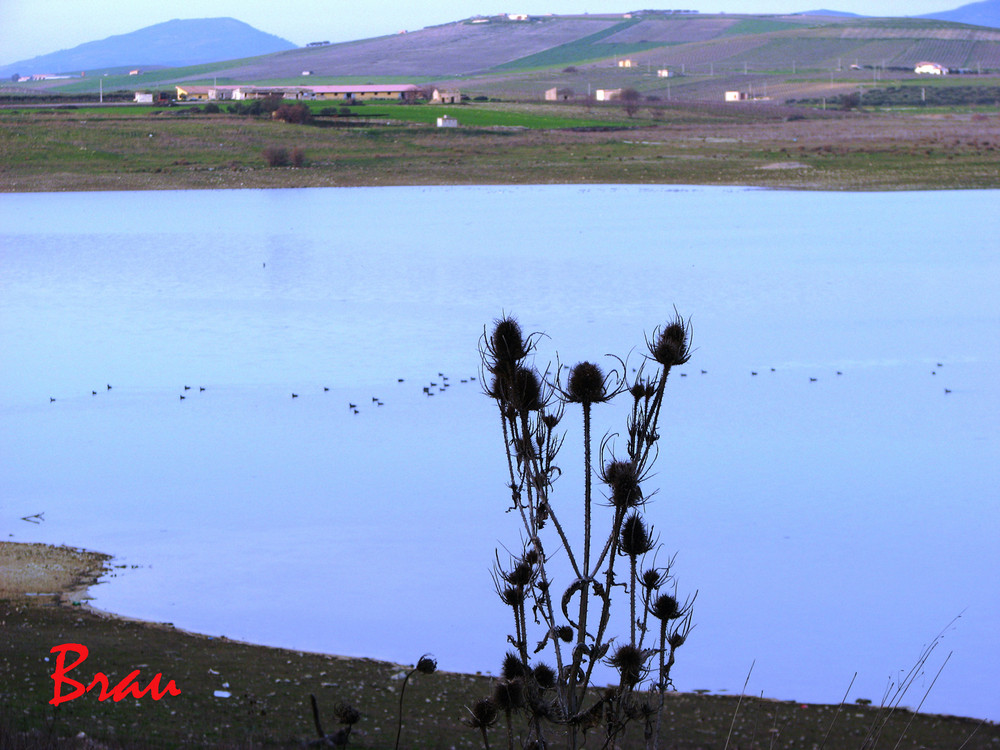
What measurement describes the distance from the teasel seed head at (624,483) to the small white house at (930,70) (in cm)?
10666

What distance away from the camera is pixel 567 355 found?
1502 cm

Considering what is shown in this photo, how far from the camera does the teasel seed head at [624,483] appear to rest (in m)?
2.89

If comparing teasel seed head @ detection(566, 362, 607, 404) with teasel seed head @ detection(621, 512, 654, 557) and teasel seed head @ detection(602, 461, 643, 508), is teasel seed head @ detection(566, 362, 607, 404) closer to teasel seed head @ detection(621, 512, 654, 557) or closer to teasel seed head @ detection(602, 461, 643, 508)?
teasel seed head @ detection(602, 461, 643, 508)

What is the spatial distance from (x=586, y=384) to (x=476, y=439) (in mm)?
9436

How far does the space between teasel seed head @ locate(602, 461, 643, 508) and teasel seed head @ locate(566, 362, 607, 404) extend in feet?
0.52

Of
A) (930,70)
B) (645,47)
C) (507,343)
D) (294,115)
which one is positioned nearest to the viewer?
(507,343)

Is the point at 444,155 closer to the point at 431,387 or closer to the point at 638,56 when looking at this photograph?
the point at 431,387

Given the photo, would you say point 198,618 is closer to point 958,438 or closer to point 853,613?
point 853,613

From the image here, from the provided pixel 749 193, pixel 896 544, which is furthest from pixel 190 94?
pixel 896 544

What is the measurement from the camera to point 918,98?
82312mm

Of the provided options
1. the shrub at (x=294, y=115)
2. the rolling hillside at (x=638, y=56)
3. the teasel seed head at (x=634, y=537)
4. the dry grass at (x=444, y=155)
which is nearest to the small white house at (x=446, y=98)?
the rolling hillside at (x=638, y=56)

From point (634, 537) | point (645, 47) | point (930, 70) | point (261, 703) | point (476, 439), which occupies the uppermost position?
point (645, 47)
